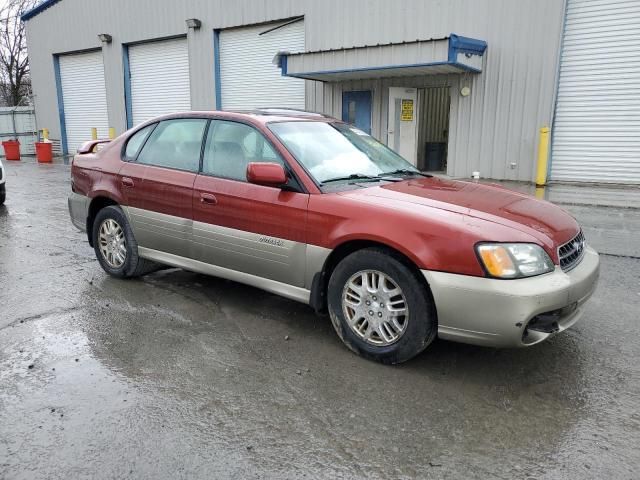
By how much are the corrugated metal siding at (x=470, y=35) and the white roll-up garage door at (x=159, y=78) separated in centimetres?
75

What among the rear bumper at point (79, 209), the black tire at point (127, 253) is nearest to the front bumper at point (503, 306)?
the black tire at point (127, 253)

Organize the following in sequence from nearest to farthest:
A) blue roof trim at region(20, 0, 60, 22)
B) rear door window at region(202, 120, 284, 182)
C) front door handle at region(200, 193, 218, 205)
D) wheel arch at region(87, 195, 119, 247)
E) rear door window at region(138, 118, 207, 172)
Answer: rear door window at region(202, 120, 284, 182) < front door handle at region(200, 193, 218, 205) < rear door window at region(138, 118, 207, 172) < wheel arch at region(87, 195, 119, 247) < blue roof trim at region(20, 0, 60, 22)

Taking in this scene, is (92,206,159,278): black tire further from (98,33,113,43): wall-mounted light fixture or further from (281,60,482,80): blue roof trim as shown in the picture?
(98,33,113,43): wall-mounted light fixture

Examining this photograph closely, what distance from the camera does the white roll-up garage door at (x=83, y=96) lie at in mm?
22797

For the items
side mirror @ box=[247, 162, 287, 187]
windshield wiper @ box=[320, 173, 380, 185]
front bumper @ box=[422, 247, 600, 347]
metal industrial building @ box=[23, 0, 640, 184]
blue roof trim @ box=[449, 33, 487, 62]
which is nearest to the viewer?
front bumper @ box=[422, 247, 600, 347]

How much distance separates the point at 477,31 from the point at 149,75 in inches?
509

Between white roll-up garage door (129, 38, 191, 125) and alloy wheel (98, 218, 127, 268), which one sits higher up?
white roll-up garage door (129, 38, 191, 125)

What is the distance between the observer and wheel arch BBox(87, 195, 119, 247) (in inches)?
214

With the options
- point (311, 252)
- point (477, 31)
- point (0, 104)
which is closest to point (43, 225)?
point (311, 252)

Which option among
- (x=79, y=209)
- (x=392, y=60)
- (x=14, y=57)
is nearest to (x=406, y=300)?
(x=79, y=209)

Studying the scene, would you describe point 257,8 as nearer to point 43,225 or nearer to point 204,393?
point 43,225

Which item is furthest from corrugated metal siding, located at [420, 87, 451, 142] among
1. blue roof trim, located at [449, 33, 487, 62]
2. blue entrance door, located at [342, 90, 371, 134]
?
blue roof trim, located at [449, 33, 487, 62]

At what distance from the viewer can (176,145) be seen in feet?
16.2

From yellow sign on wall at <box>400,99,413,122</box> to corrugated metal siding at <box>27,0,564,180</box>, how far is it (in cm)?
53
